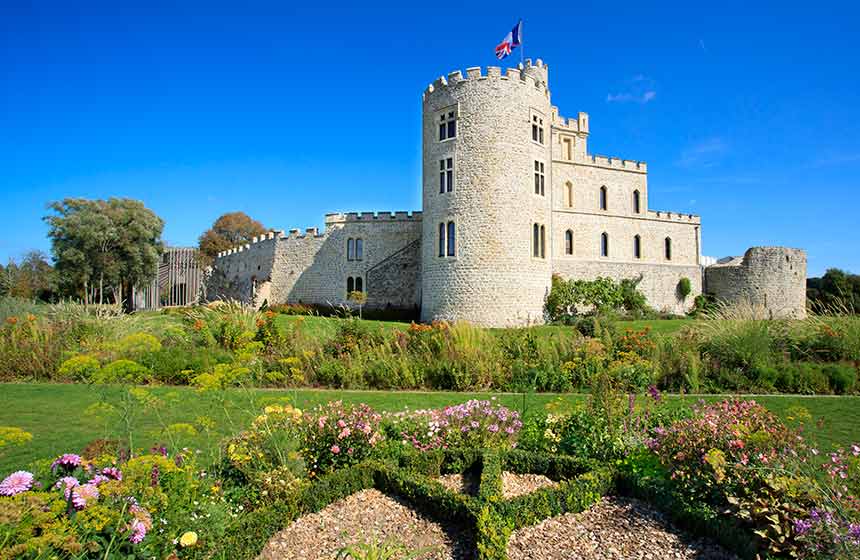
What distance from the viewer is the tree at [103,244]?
1215 inches

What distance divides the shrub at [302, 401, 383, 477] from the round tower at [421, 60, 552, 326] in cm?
1580

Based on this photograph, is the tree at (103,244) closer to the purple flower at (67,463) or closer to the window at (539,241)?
the window at (539,241)

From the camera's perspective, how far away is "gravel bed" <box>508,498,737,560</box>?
378cm

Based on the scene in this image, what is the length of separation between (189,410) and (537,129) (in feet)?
63.1

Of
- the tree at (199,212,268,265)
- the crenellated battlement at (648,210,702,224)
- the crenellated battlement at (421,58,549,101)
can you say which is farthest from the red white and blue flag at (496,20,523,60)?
the tree at (199,212,268,265)

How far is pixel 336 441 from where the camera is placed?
5324 mm

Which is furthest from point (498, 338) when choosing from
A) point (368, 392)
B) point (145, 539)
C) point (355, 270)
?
point (355, 270)

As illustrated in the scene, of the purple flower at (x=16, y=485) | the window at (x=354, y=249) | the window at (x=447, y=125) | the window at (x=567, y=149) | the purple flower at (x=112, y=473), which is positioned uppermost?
the window at (x=567, y=149)

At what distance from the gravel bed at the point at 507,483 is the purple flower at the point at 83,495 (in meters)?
2.80

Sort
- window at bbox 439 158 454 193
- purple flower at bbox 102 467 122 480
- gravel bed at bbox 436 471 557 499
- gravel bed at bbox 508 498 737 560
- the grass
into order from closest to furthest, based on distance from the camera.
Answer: purple flower at bbox 102 467 122 480 → gravel bed at bbox 508 498 737 560 → gravel bed at bbox 436 471 557 499 → the grass → window at bbox 439 158 454 193

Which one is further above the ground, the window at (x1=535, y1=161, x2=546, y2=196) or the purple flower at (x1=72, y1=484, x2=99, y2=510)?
the window at (x1=535, y1=161, x2=546, y2=196)

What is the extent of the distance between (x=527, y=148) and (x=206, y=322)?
1441 centimetres

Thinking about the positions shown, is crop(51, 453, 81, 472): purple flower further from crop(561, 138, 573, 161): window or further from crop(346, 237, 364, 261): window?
crop(561, 138, 573, 161): window

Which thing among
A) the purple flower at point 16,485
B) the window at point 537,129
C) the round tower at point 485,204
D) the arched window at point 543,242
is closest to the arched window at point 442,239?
the round tower at point 485,204
